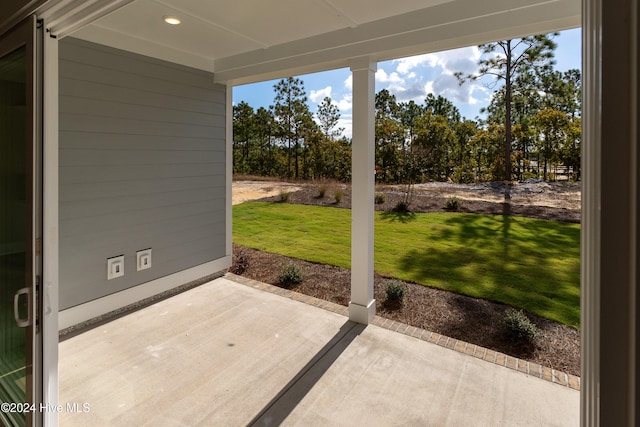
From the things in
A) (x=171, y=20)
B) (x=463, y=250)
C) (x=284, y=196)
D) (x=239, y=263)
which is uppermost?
(x=171, y=20)

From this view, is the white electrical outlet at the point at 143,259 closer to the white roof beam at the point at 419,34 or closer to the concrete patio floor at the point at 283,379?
the concrete patio floor at the point at 283,379

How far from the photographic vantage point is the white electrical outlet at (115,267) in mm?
3366

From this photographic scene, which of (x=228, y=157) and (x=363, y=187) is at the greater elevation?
(x=228, y=157)

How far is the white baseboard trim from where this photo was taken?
10.2 feet

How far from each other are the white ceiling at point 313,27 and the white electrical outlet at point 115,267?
2.01 m

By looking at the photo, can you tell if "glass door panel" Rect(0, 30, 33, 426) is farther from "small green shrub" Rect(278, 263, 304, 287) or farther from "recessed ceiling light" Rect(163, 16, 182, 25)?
"small green shrub" Rect(278, 263, 304, 287)

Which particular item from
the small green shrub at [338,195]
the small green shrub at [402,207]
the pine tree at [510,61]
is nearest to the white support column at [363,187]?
the small green shrub at [402,207]

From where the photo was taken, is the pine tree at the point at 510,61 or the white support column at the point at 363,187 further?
the pine tree at the point at 510,61

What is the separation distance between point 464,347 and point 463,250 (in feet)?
7.76

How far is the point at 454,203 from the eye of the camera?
19.9 feet

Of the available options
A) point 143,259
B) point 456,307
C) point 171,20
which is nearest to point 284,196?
point 143,259

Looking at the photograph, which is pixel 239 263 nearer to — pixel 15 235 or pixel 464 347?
pixel 464 347

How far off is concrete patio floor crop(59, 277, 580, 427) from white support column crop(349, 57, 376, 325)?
28 centimetres

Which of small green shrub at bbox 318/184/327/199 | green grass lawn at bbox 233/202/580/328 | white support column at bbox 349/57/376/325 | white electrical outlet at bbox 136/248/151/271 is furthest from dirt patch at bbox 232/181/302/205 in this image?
white support column at bbox 349/57/376/325
